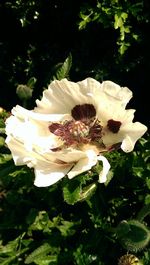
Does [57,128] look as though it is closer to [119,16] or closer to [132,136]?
[132,136]

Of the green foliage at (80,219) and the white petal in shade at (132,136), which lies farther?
the green foliage at (80,219)

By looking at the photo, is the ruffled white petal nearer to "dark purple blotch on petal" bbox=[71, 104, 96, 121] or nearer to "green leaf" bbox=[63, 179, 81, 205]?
"dark purple blotch on petal" bbox=[71, 104, 96, 121]

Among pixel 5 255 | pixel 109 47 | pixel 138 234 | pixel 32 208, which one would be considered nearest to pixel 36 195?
pixel 32 208

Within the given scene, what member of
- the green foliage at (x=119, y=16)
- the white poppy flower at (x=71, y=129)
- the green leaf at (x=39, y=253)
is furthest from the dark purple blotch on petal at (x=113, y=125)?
the green foliage at (x=119, y=16)

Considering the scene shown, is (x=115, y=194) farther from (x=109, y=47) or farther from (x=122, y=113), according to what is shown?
(x=109, y=47)

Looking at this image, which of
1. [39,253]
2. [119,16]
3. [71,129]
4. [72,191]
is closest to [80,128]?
[71,129]

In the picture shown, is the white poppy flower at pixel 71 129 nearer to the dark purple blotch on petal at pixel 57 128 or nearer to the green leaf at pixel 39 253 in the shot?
the dark purple blotch on petal at pixel 57 128
